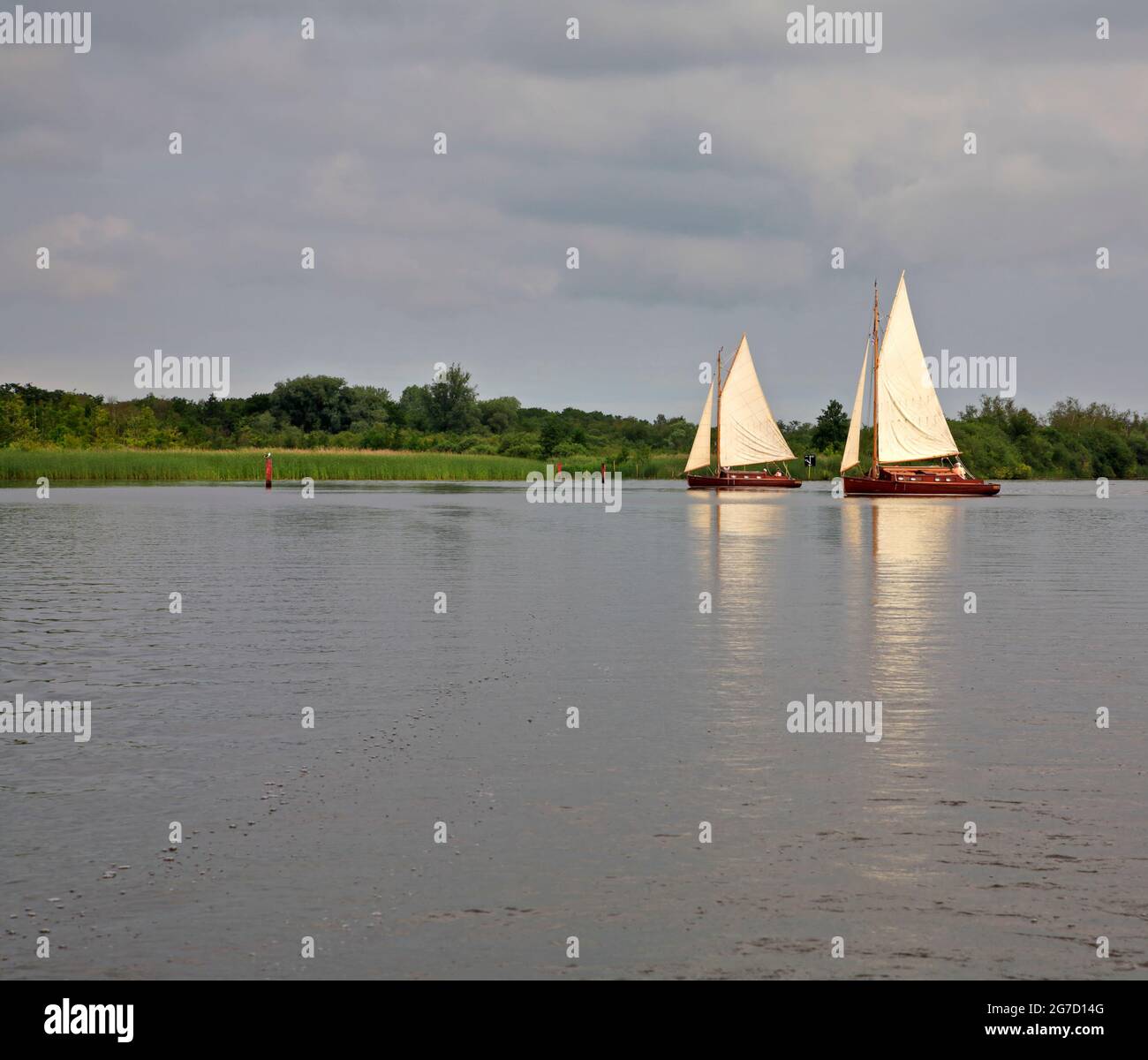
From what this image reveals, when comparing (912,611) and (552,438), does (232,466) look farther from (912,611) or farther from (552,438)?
(912,611)

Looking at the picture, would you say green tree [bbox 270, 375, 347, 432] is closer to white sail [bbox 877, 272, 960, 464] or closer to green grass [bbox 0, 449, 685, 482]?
green grass [bbox 0, 449, 685, 482]

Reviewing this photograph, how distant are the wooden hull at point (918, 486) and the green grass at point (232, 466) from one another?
110 feet

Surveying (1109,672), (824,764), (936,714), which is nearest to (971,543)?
(1109,672)

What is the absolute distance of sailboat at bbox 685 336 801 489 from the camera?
99688 millimetres

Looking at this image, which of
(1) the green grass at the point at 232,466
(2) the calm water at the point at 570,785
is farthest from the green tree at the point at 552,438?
(2) the calm water at the point at 570,785

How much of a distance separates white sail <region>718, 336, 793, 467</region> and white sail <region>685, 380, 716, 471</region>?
2.23m

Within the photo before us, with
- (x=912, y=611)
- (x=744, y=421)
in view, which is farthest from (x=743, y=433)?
(x=912, y=611)

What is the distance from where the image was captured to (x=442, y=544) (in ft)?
126

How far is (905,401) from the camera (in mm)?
89188

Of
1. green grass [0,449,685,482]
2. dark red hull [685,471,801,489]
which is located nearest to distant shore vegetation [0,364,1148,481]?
green grass [0,449,685,482]

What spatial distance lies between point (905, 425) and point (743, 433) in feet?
48.3

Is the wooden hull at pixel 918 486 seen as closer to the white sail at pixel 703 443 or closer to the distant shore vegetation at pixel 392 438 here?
the white sail at pixel 703 443

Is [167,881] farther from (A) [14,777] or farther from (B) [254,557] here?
(B) [254,557]

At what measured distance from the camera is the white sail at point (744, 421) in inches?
3915
